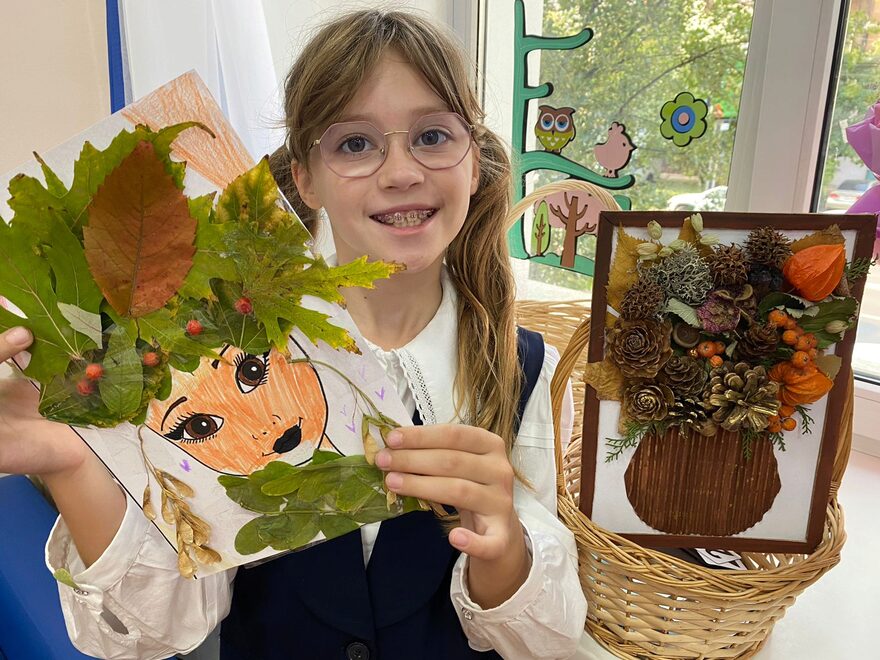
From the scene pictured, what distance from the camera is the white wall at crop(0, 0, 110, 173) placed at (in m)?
1.33

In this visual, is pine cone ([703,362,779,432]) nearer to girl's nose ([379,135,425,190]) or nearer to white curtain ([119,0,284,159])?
girl's nose ([379,135,425,190])

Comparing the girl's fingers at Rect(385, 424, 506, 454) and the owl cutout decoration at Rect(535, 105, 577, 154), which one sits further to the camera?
the owl cutout decoration at Rect(535, 105, 577, 154)

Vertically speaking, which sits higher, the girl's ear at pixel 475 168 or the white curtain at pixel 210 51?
the white curtain at pixel 210 51

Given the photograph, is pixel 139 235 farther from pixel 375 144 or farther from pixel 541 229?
pixel 541 229

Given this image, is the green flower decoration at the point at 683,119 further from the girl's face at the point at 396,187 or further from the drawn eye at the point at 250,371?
the drawn eye at the point at 250,371

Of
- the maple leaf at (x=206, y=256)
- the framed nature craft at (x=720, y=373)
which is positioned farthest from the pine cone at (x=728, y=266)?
the maple leaf at (x=206, y=256)

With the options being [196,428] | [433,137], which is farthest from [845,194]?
[196,428]

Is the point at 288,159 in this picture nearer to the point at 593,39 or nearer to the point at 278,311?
the point at 278,311

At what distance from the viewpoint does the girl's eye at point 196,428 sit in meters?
0.53

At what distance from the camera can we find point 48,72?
1.37 metres

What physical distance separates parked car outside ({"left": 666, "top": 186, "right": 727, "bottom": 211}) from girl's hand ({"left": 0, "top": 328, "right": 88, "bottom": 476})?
4.06 feet

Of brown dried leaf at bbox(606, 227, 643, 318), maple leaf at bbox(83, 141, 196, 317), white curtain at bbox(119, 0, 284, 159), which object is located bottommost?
brown dried leaf at bbox(606, 227, 643, 318)

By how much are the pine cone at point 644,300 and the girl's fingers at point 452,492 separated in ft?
0.78

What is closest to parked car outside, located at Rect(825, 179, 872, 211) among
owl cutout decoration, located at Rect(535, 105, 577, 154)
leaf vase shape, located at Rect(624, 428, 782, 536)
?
owl cutout decoration, located at Rect(535, 105, 577, 154)
